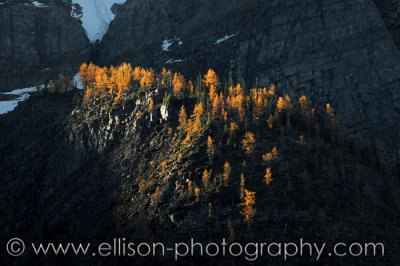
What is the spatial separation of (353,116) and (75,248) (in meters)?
93.8

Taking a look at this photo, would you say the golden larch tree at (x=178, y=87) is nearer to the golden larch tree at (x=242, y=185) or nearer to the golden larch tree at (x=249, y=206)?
the golden larch tree at (x=242, y=185)

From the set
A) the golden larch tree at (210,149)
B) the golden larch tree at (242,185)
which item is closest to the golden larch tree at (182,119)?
the golden larch tree at (210,149)

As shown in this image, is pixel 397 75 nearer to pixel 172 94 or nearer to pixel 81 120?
pixel 172 94

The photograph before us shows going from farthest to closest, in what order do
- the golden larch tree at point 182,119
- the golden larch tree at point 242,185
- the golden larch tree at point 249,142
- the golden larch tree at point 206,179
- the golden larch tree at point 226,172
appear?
the golden larch tree at point 182,119 → the golden larch tree at point 249,142 → the golden larch tree at point 226,172 → the golden larch tree at point 206,179 → the golden larch tree at point 242,185

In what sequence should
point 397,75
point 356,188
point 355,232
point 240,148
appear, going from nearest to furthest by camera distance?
1. point 355,232
2. point 356,188
3. point 240,148
4. point 397,75

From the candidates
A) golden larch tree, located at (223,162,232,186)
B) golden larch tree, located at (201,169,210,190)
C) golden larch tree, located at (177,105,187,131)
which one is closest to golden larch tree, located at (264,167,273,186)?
golden larch tree, located at (223,162,232,186)

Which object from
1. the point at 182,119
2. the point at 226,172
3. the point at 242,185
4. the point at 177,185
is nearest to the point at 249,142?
the point at 226,172

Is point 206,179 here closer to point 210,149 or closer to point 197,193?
point 197,193

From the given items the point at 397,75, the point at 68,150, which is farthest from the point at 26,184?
the point at 397,75

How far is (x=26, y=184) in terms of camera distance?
16875cm

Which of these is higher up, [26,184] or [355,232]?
[26,184]

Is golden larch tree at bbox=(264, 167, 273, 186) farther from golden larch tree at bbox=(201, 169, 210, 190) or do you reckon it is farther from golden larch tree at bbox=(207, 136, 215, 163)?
golden larch tree at bbox=(207, 136, 215, 163)

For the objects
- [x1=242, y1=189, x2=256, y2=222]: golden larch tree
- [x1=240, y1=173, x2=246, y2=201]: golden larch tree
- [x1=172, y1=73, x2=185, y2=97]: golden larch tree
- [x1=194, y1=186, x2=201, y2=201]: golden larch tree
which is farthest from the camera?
[x1=172, y1=73, x2=185, y2=97]: golden larch tree

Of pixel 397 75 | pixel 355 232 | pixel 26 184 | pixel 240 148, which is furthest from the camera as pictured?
pixel 397 75
